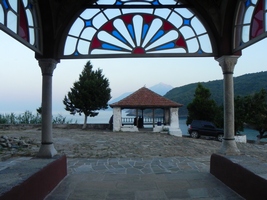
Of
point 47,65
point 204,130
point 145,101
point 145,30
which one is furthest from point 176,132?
point 47,65

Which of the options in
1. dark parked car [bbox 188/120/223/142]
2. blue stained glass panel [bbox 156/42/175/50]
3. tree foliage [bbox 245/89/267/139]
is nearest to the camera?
blue stained glass panel [bbox 156/42/175/50]

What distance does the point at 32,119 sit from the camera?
2425 cm

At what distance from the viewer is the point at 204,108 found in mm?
26359

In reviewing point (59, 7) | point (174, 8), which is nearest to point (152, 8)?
point (174, 8)

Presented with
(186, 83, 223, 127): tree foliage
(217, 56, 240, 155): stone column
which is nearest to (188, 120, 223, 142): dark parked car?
(186, 83, 223, 127): tree foliage

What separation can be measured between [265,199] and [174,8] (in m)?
3.87

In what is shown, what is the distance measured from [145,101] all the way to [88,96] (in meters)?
5.34

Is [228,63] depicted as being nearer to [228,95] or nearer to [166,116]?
[228,95]

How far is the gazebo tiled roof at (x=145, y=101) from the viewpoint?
22.8m

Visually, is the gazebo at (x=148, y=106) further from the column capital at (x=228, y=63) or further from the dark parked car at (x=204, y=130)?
the column capital at (x=228, y=63)

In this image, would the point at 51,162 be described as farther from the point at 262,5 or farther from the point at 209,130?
the point at 209,130

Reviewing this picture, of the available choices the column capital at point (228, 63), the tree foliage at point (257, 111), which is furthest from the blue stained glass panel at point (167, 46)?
the tree foliage at point (257, 111)

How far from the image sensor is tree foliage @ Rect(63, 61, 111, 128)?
83.6 feet

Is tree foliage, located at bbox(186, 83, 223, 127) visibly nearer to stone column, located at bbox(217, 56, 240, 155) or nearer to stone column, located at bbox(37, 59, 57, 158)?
stone column, located at bbox(217, 56, 240, 155)
